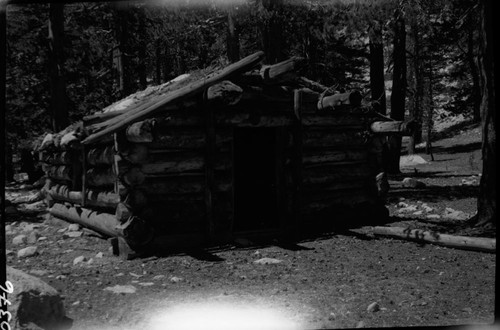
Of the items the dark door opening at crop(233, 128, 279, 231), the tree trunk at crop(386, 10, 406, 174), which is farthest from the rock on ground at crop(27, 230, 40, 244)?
the tree trunk at crop(386, 10, 406, 174)

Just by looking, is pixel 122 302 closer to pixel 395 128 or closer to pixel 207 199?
pixel 207 199

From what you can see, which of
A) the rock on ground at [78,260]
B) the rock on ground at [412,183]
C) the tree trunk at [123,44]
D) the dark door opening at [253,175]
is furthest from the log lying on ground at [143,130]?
the rock on ground at [412,183]

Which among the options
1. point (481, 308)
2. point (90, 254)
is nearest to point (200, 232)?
point (90, 254)

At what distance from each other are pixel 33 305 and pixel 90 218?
616 cm

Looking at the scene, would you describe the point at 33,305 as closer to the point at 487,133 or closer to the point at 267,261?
the point at 267,261

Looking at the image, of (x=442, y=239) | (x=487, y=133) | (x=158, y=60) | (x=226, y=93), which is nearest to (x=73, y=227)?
(x=158, y=60)

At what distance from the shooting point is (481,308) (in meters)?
5.35

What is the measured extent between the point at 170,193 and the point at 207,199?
2.34ft

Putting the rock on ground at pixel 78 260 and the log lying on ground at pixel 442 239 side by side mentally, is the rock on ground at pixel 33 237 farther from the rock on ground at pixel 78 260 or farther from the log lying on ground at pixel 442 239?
the log lying on ground at pixel 442 239

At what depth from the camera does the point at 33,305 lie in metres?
4.48

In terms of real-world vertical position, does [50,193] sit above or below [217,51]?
below

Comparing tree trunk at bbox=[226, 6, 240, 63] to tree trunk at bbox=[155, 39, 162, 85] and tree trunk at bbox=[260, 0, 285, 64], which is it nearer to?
tree trunk at bbox=[260, 0, 285, 64]

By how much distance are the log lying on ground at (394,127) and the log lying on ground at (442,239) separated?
191 cm

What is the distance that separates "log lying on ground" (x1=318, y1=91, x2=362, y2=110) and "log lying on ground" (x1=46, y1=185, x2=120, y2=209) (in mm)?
4384
